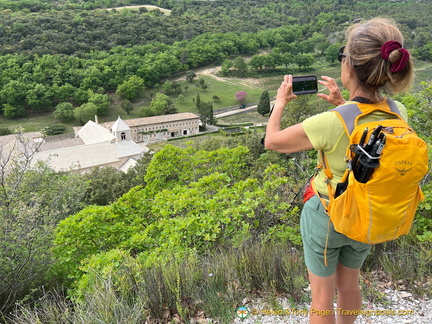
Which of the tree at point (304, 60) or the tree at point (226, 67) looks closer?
the tree at point (226, 67)

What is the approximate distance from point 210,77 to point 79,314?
2562 inches

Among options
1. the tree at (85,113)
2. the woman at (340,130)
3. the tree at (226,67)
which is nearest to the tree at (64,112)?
the tree at (85,113)

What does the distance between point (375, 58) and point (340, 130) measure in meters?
0.41

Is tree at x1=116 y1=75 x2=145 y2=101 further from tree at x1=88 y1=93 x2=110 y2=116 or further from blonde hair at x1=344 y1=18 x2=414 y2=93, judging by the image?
blonde hair at x1=344 y1=18 x2=414 y2=93

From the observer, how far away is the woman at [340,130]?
1625 mm

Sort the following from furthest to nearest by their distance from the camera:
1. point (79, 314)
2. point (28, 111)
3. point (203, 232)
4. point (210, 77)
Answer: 1. point (210, 77)
2. point (28, 111)
3. point (203, 232)
4. point (79, 314)

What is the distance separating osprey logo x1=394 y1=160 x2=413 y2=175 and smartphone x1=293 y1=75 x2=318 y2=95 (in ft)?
3.00

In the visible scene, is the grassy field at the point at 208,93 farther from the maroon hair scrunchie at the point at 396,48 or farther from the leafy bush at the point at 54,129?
the maroon hair scrunchie at the point at 396,48

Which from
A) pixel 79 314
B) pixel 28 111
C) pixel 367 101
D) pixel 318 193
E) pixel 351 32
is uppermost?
pixel 351 32

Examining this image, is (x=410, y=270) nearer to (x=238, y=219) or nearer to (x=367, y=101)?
(x=238, y=219)

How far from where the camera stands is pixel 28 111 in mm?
49594

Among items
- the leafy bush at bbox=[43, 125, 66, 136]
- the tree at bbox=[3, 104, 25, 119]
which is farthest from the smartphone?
the tree at bbox=[3, 104, 25, 119]

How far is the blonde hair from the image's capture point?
161 centimetres

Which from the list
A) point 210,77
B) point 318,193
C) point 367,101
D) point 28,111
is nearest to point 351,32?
point 367,101
